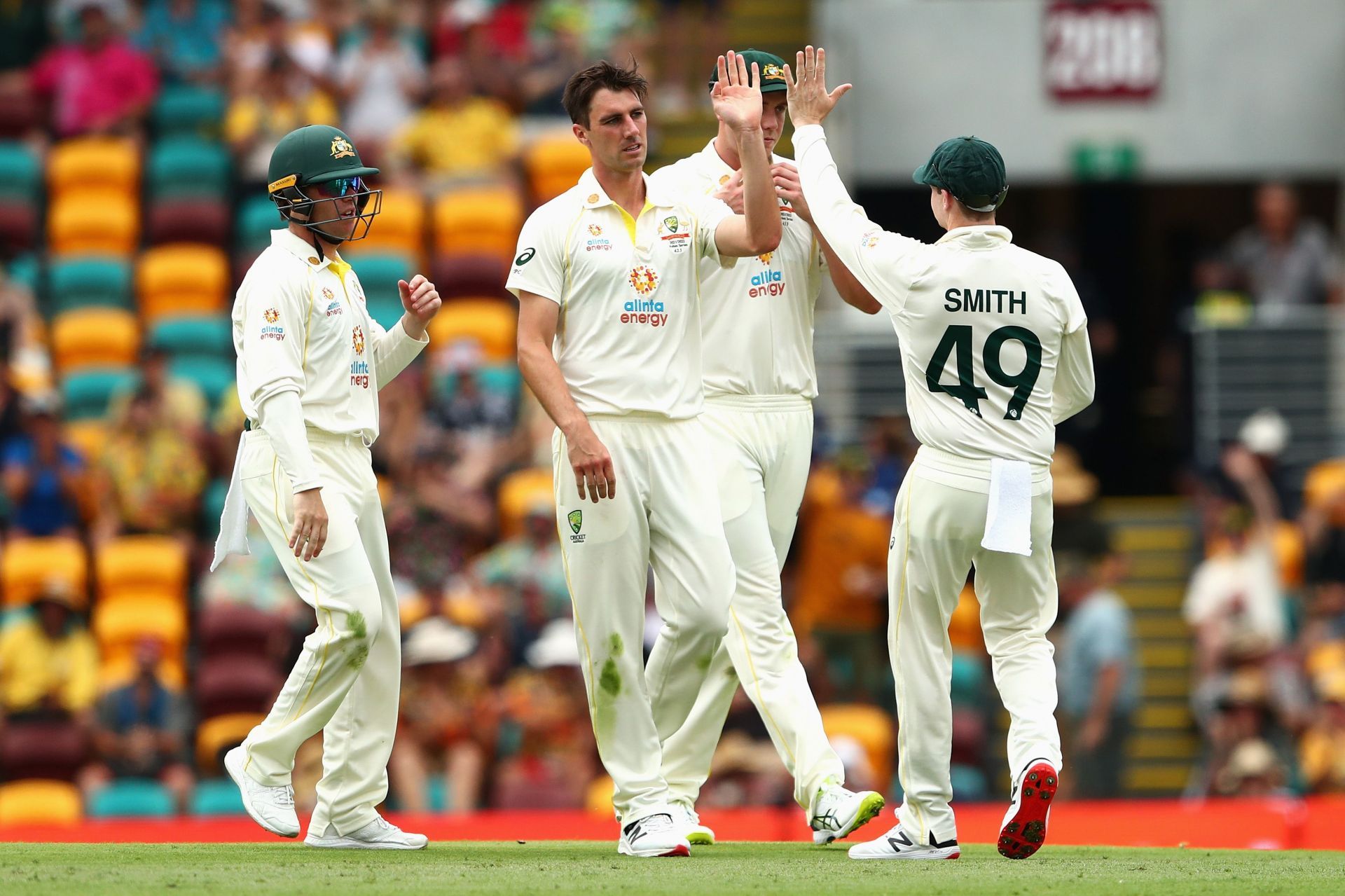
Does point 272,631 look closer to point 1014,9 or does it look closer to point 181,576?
point 181,576

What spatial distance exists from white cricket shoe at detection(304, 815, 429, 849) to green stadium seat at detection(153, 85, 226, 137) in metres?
10.2

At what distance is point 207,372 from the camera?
48.4ft

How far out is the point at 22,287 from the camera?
15039 mm

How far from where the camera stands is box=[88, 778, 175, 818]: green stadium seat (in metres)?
11.6

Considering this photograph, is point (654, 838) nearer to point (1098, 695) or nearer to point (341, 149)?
point (341, 149)

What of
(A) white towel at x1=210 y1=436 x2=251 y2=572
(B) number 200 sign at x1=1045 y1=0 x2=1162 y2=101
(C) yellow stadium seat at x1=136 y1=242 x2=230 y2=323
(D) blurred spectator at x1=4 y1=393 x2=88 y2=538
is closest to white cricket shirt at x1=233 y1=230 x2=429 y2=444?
(A) white towel at x1=210 y1=436 x2=251 y2=572

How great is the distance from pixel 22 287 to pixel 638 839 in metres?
9.67

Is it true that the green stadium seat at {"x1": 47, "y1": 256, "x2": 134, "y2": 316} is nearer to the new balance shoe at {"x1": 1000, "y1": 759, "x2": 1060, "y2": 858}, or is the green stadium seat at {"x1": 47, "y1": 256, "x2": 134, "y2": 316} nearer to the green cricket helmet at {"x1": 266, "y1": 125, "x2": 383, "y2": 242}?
the green cricket helmet at {"x1": 266, "y1": 125, "x2": 383, "y2": 242}

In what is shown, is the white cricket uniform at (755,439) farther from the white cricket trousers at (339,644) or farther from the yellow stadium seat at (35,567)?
the yellow stadium seat at (35,567)

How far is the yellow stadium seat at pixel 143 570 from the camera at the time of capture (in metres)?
13.0

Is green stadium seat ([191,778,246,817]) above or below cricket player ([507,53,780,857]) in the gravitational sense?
below

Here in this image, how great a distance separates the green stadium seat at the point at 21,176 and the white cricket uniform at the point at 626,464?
10281 mm

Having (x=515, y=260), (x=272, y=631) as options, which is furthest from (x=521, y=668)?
(x=515, y=260)

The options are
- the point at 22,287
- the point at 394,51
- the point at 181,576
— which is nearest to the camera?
the point at 181,576
